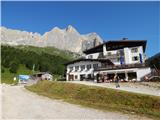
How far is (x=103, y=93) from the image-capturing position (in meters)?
26.8

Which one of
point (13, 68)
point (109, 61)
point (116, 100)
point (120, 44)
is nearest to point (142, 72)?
point (109, 61)

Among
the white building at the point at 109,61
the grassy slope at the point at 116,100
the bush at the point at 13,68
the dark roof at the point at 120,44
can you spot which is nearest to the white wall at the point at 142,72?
the white building at the point at 109,61

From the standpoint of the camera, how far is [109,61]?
6675cm

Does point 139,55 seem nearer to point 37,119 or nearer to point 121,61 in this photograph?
point 121,61

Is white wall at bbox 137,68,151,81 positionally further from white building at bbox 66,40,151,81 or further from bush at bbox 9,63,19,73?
bush at bbox 9,63,19,73

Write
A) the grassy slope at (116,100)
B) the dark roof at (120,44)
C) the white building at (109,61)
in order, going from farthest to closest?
the dark roof at (120,44) < the white building at (109,61) < the grassy slope at (116,100)

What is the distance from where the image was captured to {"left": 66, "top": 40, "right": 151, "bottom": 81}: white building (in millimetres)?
59031

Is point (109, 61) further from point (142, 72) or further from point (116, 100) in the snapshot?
point (116, 100)

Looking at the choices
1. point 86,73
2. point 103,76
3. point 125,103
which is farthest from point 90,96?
point 86,73

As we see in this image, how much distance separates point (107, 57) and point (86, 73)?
9.72 metres

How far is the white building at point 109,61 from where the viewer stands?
2324 inches

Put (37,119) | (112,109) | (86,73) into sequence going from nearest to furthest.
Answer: (37,119)
(112,109)
(86,73)

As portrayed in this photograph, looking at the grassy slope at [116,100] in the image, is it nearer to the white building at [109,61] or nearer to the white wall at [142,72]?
the white wall at [142,72]

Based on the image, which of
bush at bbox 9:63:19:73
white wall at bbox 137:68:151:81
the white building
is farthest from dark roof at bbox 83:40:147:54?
bush at bbox 9:63:19:73
